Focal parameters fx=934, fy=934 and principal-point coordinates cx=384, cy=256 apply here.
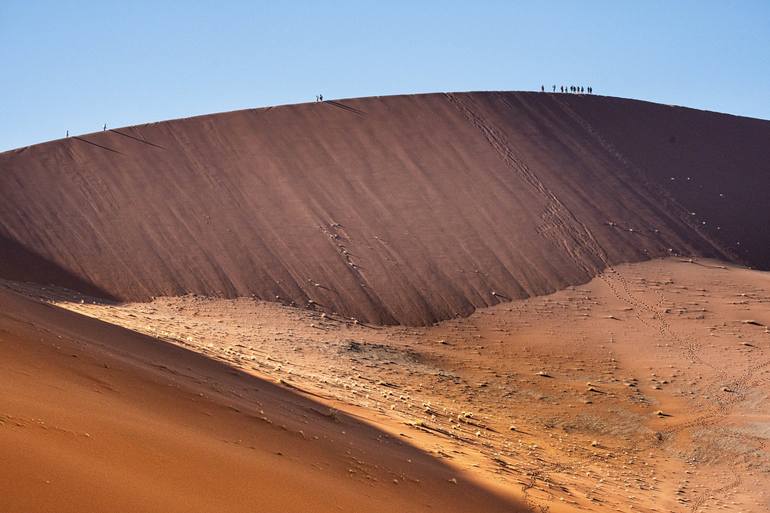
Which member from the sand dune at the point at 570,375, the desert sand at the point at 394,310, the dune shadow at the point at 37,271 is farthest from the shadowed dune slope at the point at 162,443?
the dune shadow at the point at 37,271

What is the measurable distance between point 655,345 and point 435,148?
15.8m

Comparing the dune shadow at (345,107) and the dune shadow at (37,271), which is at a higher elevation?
the dune shadow at (345,107)

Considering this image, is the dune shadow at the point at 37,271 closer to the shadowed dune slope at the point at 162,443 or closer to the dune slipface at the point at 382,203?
the dune slipface at the point at 382,203

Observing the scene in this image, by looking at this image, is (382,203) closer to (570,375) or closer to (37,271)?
(37,271)

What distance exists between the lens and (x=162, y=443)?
716 centimetres

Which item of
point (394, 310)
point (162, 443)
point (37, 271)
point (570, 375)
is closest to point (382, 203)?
point (394, 310)

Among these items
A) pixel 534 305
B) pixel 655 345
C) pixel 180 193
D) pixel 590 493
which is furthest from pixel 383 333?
pixel 590 493

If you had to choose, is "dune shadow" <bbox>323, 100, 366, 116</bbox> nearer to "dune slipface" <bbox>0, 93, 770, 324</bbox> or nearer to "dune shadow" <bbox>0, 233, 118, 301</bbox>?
"dune slipface" <bbox>0, 93, 770, 324</bbox>

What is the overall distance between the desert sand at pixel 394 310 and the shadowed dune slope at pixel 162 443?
4 cm

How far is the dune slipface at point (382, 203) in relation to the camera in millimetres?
29781

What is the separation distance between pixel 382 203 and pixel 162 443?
28.5 m

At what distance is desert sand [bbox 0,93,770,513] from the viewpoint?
8.08 meters

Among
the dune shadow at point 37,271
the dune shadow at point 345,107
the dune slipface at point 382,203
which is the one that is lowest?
the dune shadow at point 37,271

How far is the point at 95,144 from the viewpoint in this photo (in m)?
36.0
